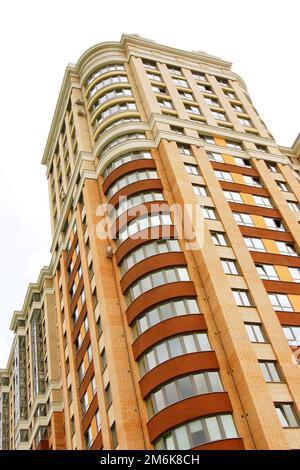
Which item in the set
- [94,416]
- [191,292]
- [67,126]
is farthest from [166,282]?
[67,126]

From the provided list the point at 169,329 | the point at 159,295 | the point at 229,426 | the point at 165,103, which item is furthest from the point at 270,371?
the point at 165,103

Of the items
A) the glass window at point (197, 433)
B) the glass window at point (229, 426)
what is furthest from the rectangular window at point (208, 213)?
the glass window at point (197, 433)

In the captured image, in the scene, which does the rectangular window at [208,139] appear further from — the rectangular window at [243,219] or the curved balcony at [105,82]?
the curved balcony at [105,82]

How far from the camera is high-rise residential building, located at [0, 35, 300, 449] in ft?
103

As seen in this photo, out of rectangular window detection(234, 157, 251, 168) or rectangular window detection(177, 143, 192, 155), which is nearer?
rectangular window detection(177, 143, 192, 155)

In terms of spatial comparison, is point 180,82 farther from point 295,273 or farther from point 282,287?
point 282,287

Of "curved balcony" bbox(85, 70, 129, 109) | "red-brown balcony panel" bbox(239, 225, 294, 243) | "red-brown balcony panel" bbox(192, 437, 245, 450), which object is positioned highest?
"curved balcony" bbox(85, 70, 129, 109)

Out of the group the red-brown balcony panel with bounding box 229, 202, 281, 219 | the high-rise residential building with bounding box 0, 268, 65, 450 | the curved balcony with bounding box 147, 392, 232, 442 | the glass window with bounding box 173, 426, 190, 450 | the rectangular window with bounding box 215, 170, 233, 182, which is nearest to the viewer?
the glass window with bounding box 173, 426, 190, 450

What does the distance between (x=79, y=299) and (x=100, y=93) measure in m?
20.2

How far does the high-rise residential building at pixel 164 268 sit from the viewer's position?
31.5m

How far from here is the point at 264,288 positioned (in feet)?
122

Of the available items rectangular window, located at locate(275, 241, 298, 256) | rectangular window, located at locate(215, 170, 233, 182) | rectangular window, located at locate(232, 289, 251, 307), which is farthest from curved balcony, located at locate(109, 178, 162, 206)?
rectangular window, located at locate(232, 289, 251, 307)

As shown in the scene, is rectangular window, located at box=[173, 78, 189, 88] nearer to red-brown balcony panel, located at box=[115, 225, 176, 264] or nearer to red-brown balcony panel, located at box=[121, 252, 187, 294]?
red-brown balcony panel, located at box=[115, 225, 176, 264]
